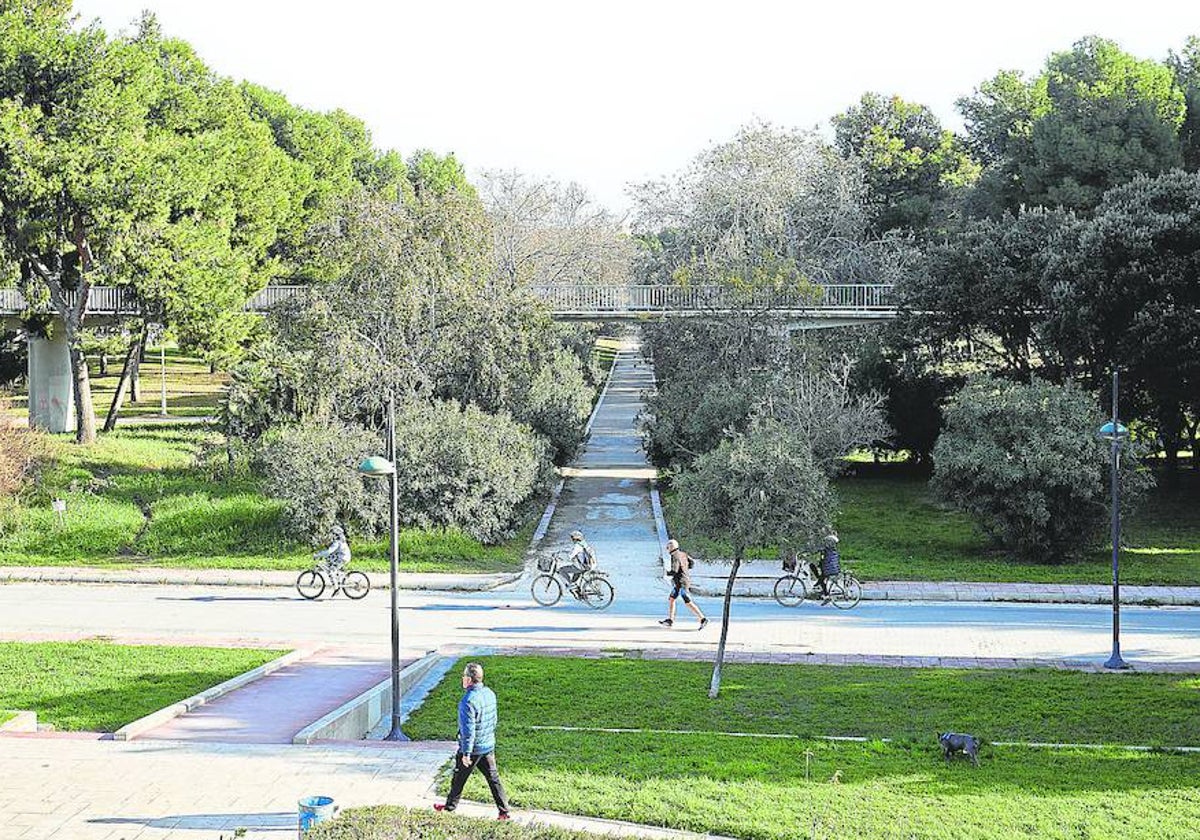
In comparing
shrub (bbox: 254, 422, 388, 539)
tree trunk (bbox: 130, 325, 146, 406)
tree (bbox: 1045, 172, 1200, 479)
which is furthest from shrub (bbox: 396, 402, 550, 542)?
tree (bbox: 1045, 172, 1200, 479)

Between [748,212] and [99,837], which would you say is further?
[748,212]

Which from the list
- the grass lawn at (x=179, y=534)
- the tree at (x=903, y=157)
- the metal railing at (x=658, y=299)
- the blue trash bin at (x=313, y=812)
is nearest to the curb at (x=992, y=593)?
the grass lawn at (x=179, y=534)

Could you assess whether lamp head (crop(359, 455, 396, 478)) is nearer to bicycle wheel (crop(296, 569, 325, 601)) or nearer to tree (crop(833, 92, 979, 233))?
bicycle wheel (crop(296, 569, 325, 601))

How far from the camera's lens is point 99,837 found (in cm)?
1150

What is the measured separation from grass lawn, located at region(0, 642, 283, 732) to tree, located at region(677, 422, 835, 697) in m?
6.95

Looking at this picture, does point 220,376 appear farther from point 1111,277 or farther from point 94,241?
point 1111,277

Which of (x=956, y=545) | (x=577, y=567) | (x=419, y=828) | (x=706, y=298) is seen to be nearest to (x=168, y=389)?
(x=706, y=298)

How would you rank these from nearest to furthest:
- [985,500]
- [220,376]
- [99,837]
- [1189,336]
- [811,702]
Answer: [99,837] → [811,702] → [985,500] → [1189,336] → [220,376]

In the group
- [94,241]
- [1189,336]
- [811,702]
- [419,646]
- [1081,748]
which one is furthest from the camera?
[94,241]

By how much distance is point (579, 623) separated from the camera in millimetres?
23906

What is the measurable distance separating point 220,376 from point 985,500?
51414 mm

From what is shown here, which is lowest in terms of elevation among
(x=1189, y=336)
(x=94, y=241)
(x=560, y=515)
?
(x=560, y=515)

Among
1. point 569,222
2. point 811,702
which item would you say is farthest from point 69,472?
point 569,222

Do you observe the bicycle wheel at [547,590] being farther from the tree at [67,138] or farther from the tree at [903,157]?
the tree at [903,157]
